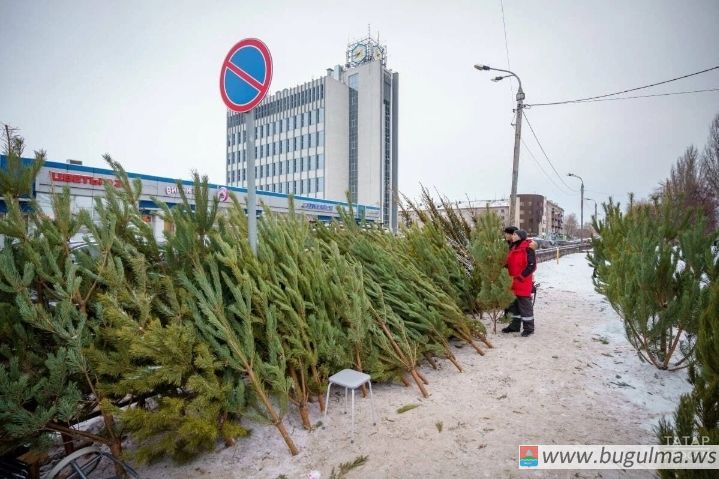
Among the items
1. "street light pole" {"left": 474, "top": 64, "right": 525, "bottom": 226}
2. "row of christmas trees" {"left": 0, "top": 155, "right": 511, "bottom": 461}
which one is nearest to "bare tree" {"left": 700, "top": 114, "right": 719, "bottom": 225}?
"street light pole" {"left": 474, "top": 64, "right": 525, "bottom": 226}

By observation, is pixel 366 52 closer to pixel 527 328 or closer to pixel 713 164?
pixel 713 164

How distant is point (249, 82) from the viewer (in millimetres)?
3426

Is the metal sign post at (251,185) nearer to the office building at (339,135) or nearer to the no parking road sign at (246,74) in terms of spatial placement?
the no parking road sign at (246,74)

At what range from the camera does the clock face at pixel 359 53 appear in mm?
67562

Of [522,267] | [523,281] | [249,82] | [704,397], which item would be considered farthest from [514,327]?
[249,82]

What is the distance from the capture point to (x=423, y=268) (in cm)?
565

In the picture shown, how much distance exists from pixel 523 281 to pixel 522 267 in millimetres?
251

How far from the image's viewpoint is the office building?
62.4 metres

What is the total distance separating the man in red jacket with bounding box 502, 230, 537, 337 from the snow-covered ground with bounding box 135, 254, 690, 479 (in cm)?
73

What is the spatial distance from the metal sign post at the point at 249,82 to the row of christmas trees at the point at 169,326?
0.41m

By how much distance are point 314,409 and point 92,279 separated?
2383 mm

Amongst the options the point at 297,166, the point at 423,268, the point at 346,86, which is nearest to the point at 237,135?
the point at 297,166

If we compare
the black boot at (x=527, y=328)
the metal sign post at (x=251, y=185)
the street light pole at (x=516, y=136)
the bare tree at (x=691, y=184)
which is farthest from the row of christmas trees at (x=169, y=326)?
the bare tree at (x=691, y=184)

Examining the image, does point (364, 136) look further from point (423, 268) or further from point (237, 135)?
point (423, 268)
